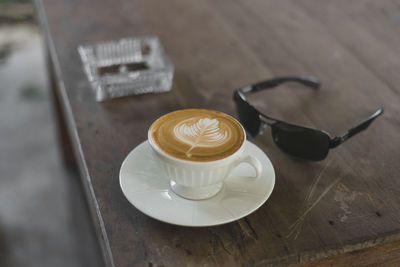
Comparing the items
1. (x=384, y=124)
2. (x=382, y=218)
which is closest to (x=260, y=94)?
(x=384, y=124)

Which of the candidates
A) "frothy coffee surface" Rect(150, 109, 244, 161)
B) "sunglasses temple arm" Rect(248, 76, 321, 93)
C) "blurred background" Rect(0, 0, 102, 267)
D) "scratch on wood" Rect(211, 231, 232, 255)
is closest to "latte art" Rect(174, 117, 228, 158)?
"frothy coffee surface" Rect(150, 109, 244, 161)

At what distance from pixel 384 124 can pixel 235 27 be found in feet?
1.41

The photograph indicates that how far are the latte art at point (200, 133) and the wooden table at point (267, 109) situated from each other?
0.35 ft

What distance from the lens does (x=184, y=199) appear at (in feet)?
1.72

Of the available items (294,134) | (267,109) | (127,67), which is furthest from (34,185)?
(294,134)

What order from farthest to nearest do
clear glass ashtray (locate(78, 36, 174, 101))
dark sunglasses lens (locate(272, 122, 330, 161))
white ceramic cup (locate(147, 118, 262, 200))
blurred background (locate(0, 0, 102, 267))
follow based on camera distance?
1. blurred background (locate(0, 0, 102, 267))
2. clear glass ashtray (locate(78, 36, 174, 101))
3. dark sunglasses lens (locate(272, 122, 330, 161))
4. white ceramic cup (locate(147, 118, 262, 200))

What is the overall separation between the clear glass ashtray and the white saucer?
0.21 m

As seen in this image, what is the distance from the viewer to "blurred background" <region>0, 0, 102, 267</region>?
1300mm

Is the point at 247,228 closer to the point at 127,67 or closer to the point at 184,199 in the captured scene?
the point at 184,199

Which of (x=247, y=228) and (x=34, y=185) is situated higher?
(x=247, y=228)

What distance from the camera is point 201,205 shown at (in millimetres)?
516

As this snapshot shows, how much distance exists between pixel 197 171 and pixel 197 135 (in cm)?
5

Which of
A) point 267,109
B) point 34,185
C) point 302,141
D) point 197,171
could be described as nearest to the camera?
point 197,171

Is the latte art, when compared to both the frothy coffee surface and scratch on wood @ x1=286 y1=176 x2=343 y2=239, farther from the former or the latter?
scratch on wood @ x1=286 y1=176 x2=343 y2=239
